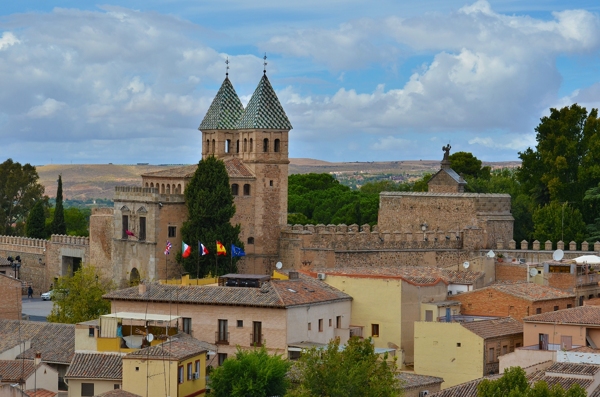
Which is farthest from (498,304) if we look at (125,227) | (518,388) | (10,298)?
(125,227)

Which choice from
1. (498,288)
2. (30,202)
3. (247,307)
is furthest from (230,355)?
(30,202)

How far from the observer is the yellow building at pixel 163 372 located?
37.2 meters

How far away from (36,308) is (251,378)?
24642 mm

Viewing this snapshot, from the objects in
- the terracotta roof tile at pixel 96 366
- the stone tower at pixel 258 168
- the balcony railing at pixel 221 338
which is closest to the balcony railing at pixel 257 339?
the balcony railing at pixel 221 338

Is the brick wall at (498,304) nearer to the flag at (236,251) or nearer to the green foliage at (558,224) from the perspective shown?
the flag at (236,251)

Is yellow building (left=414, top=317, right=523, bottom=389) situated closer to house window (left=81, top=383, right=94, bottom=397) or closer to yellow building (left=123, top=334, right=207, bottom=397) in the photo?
yellow building (left=123, top=334, right=207, bottom=397)

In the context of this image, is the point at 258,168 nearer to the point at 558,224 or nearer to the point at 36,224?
the point at 558,224

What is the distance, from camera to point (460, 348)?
4106 cm

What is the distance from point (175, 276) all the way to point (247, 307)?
1241 cm

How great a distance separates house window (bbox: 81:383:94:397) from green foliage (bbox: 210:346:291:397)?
311cm

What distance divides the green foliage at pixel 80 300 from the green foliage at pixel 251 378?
34.4ft

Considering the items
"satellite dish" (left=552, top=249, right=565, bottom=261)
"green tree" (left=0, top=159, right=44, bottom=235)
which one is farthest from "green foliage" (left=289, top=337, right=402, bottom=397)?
"green tree" (left=0, top=159, right=44, bottom=235)

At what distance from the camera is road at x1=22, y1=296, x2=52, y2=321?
2200 inches

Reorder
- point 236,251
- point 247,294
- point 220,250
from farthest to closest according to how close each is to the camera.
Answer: point 236,251 < point 220,250 < point 247,294
